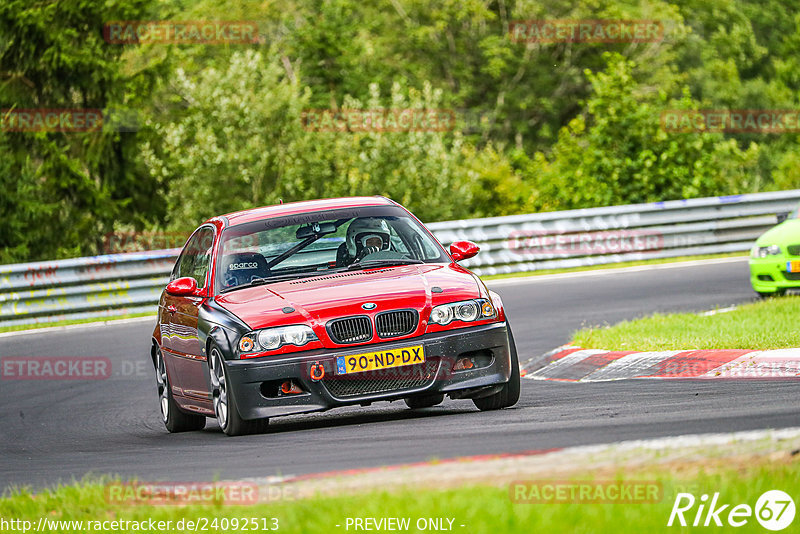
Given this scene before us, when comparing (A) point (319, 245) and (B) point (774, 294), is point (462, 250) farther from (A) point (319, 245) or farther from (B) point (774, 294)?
(B) point (774, 294)

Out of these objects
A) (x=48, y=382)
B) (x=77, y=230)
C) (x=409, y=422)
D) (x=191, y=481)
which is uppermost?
(x=191, y=481)

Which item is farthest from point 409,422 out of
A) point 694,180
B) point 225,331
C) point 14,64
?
point 14,64

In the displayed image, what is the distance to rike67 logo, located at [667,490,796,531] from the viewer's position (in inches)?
174

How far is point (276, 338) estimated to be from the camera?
326 inches

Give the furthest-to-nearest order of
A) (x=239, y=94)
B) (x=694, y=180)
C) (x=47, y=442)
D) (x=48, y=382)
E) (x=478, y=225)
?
(x=239, y=94) → (x=694, y=180) → (x=478, y=225) → (x=48, y=382) → (x=47, y=442)

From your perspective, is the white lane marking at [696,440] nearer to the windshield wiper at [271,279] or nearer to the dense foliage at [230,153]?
the windshield wiper at [271,279]

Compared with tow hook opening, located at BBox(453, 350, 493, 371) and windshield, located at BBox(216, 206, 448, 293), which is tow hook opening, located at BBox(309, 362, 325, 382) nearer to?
tow hook opening, located at BBox(453, 350, 493, 371)

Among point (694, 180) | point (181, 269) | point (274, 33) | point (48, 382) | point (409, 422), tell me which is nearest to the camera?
point (409, 422)

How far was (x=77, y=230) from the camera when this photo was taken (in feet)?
104

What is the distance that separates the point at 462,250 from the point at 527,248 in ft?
40.4

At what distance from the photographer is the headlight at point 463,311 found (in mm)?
8391

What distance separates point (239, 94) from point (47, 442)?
71.1 ft

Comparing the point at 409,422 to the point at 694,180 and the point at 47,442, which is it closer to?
the point at 47,442

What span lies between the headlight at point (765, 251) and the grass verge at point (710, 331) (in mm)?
1177
